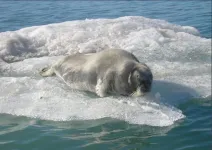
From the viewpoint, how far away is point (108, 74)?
7035 mm

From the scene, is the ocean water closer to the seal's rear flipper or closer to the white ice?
the white ice

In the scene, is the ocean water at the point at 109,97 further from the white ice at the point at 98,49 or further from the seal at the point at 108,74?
the seal at the point at 108,74

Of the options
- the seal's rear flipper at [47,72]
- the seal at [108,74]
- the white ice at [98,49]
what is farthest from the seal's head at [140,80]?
the seal's rear flipper at [47,72]

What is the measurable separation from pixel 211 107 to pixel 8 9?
13.1 m

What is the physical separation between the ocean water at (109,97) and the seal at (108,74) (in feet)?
0.61

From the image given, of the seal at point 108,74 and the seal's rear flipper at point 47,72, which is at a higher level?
the seal at point 108,74

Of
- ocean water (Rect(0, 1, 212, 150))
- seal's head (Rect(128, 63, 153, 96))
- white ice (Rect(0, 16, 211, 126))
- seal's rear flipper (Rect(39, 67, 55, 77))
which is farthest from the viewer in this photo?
seal's rear flipper (Rect(39, 67, 55, 77))

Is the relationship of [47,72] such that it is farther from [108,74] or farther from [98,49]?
[98,49]

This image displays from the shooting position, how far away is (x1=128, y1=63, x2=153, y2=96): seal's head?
666 cm

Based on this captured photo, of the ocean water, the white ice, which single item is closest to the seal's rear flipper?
the white ice

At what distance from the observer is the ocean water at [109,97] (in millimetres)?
5496

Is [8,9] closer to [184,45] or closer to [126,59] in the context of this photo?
[184,45]

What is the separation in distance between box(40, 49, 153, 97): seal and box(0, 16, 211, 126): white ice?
188 mm

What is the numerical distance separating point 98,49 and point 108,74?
118 inches
